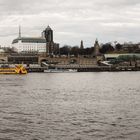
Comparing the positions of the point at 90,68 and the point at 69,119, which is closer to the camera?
the point at 69,119

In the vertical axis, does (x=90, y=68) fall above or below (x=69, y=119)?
below

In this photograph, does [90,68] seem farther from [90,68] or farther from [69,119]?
[69,119]

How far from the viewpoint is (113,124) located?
25250 millimetres

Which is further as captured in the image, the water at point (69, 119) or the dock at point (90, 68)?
the dock at point (90, 68)

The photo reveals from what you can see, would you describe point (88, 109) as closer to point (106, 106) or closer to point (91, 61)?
point (106, 106)

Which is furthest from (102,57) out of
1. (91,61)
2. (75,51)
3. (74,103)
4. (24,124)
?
(24,124)

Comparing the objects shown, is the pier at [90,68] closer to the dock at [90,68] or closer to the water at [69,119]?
the dock at [90,68]

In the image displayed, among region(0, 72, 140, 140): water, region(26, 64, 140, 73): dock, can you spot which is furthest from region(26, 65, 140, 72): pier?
region(0, 72, 140, 140): water

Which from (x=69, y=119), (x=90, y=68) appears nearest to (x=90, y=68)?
(x=90, y=68)

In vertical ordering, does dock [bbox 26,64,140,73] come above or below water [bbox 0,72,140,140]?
below

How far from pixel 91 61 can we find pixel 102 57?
763cm

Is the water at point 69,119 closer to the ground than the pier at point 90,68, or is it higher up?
higher up

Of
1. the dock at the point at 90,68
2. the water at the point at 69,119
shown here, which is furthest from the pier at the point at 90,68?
the water at the point at 69,119

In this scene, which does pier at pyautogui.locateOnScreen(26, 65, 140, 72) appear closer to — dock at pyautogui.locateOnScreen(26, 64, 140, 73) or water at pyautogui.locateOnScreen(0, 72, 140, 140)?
dock at pyautogui.locateOnScreen(26, 64, 140, 73)
